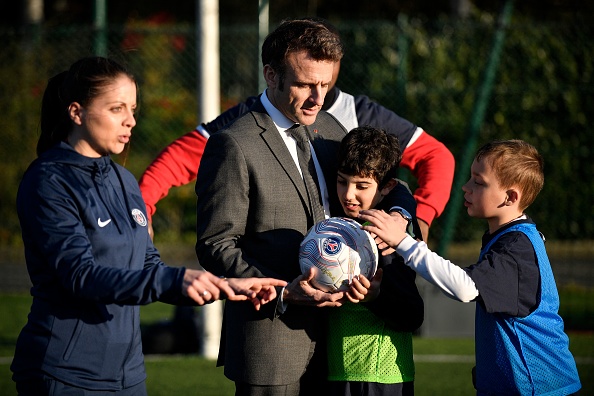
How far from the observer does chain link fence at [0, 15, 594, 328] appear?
9.02m

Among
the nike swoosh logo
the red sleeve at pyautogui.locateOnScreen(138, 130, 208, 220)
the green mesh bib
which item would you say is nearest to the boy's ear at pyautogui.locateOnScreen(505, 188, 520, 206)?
the green mesh bib

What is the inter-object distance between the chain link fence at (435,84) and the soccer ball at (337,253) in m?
5.46

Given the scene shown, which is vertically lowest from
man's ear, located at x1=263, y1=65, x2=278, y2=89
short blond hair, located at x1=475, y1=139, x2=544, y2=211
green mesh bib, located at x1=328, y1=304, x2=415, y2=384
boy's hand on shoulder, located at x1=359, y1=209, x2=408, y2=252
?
green mesh bib, located at x1=328, y1=304, x2=415, y2=384

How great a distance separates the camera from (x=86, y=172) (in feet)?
10.4

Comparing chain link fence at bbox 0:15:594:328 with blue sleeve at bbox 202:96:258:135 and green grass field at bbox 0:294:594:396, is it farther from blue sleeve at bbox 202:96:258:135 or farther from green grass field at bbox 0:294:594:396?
blue sleeve at bbox 202:96:258:135

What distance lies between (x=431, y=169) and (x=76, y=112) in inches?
78.9

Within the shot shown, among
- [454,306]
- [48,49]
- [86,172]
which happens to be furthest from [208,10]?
[86,172]

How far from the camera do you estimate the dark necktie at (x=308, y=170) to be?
362 centimetres

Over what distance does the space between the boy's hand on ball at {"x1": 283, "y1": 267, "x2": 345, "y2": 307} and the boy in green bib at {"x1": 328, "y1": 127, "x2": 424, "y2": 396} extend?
12 centimetres

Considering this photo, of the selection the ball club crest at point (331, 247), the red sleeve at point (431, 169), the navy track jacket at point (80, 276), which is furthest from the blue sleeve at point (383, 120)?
the navy track jacket at point (80, 276)

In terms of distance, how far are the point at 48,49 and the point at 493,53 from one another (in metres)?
4.82

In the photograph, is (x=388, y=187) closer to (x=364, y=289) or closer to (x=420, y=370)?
(x=364, y=289)

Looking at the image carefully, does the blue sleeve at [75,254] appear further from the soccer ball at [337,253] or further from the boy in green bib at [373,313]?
the boy in green bib at [373,313]

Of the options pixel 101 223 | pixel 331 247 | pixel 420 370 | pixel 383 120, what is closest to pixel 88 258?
pixel 101 223
